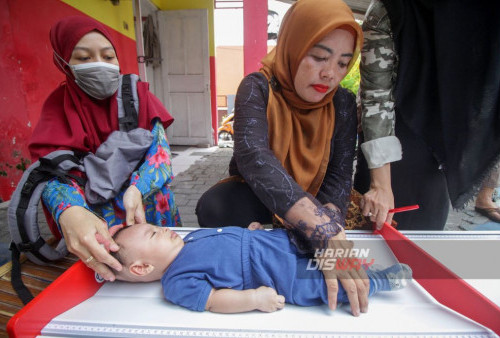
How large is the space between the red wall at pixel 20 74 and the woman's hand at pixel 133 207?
2095mm

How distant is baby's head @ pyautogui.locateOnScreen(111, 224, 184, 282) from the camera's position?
98cm

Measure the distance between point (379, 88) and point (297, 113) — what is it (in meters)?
0.38

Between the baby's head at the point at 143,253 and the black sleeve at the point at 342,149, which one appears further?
the black sleeve at the point at 342,149

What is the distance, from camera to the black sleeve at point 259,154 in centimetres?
101

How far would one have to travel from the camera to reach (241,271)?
963 millimetres

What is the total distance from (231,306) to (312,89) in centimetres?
87

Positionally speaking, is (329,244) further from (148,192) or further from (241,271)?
(148,192)

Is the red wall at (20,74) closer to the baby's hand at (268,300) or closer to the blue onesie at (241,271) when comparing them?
the blue onesie at (241,271)

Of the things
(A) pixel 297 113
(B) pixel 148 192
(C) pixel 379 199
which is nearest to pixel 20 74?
(B) pixel 148 192

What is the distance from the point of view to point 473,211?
9.74 feet

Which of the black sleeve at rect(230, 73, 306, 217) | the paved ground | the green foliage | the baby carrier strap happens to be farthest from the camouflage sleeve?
the green foliage

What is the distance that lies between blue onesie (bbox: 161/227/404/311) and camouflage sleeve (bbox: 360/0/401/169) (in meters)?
0.58

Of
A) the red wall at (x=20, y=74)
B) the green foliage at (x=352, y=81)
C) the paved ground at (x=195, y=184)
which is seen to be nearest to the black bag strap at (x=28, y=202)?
the paved ground at (x=195, y=184)

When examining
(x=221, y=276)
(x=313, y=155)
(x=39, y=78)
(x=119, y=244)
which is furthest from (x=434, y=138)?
(x=39, y=78)
